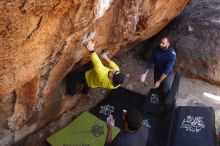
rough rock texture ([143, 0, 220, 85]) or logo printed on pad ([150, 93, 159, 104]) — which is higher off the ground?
rough rock texture ([143, 0, 220, 85])

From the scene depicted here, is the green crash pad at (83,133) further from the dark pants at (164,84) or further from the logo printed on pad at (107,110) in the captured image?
the dark pants at (164,84)

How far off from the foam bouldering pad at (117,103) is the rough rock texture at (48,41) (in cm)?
58

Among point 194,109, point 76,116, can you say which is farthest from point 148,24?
point 76,116

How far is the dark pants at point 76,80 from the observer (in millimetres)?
6773

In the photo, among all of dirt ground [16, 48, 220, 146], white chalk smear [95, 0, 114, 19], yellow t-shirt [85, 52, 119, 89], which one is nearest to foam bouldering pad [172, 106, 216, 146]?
dirt ground [16, 48, 220, 146]

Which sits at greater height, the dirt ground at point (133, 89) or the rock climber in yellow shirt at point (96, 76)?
the rock climber in yellow shirt at point (96, 76)

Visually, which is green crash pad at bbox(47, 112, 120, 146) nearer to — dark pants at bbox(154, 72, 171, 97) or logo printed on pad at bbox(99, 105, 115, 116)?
logo printed on pad at bbox(99, 105, 115, 116)

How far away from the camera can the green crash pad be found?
22.4 ft

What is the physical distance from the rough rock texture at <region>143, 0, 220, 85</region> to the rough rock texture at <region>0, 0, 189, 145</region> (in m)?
1.09

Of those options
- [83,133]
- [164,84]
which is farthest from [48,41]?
[164,84]

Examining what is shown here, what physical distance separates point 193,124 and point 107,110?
1.78 metres

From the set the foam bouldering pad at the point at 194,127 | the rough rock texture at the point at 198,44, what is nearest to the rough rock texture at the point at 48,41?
the rough rock texture at the point at 198,44

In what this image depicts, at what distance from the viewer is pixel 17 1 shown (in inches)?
145

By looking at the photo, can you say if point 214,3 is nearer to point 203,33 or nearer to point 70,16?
point 203,33
